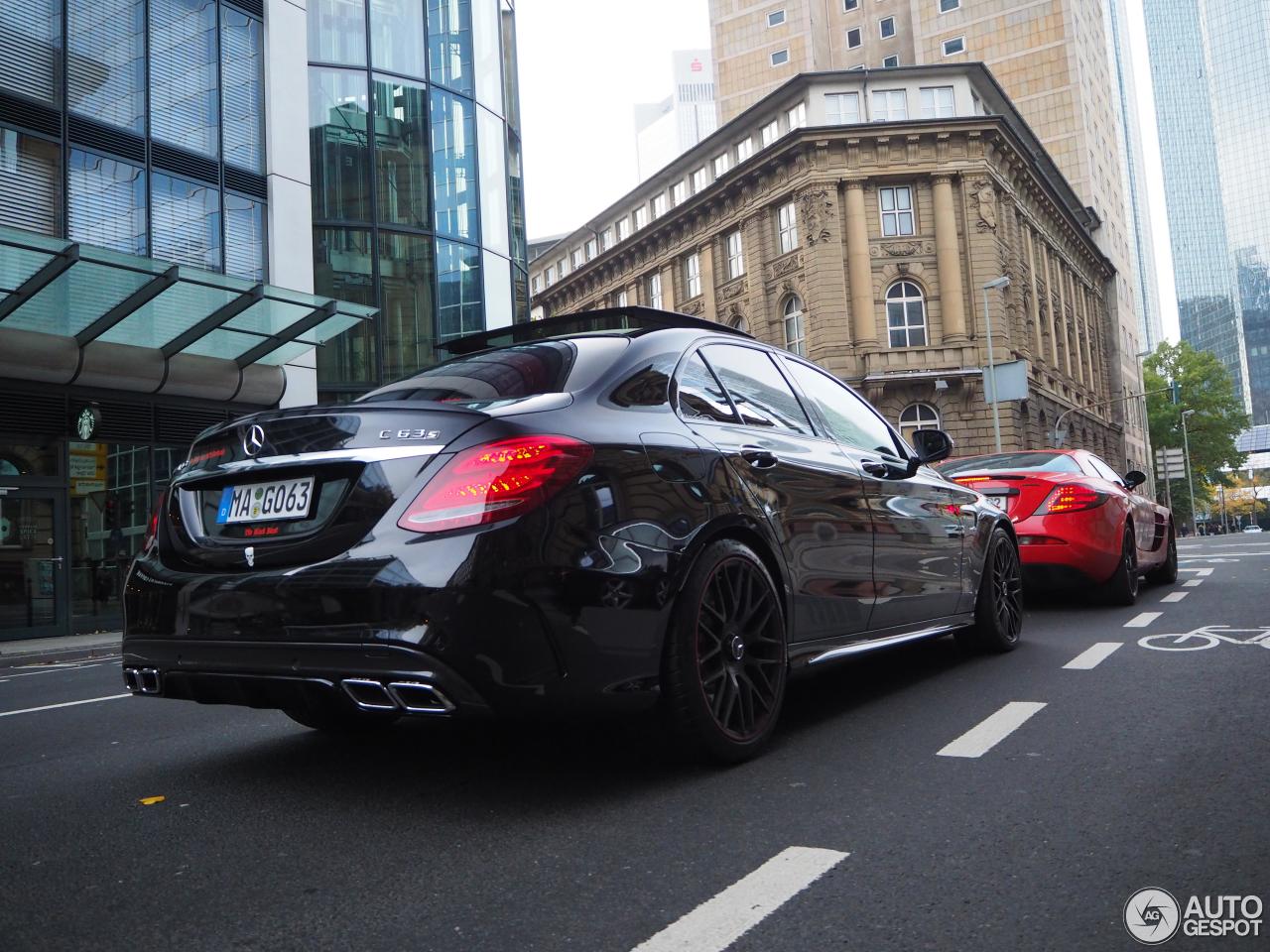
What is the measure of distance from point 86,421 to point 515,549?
14646 mm

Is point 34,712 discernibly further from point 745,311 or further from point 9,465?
point 745,311

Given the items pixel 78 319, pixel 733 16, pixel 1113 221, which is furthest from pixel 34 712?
pixel 1113 221

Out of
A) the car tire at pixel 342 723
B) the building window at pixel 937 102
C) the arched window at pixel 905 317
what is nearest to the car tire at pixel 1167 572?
the car tire at pixel 342 723

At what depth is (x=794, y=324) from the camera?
1720 inches

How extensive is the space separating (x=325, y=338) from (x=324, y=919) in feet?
54.0

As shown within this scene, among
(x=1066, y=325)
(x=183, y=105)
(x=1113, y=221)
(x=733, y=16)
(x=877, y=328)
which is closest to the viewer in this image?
(x=183, y=105)

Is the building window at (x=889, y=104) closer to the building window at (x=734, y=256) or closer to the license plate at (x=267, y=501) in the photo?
the building window at (x=734, y=256)

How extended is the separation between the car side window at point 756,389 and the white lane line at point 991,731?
1305 millimetres

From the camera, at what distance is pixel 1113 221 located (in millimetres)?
72062

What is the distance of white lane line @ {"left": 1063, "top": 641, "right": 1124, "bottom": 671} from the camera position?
17.9 ft

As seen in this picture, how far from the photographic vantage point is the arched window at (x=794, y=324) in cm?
4303

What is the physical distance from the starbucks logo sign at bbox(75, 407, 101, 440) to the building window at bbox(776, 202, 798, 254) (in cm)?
3171

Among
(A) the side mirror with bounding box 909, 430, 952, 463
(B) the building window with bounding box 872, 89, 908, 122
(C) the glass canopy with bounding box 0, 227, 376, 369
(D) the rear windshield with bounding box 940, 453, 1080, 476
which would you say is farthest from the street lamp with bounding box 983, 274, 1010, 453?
(A) the side mirror with bounding box 909, 430, 952, 463
